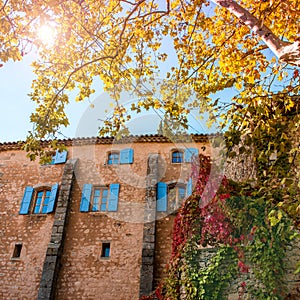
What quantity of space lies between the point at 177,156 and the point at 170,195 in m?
2.08

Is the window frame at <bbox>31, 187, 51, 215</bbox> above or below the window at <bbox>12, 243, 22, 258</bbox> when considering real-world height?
above

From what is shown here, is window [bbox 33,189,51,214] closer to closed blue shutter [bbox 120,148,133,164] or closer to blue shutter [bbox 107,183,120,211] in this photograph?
blue shutter [bbox 107,183,120,211]

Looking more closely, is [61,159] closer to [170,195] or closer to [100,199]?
[100,199]

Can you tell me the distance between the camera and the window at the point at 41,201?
1521 cm

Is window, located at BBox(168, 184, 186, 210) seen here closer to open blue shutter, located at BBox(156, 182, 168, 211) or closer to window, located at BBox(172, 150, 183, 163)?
open blue shutter, located at BBox(156, 182, 168, 211)

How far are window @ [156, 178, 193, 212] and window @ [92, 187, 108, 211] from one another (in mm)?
2565

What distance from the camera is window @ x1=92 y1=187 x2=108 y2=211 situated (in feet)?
48.5

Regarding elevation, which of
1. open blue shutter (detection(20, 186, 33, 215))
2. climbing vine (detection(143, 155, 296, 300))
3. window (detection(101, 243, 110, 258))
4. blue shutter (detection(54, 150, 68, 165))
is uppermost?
blue shutter (detection(54, 150, 68, 165))

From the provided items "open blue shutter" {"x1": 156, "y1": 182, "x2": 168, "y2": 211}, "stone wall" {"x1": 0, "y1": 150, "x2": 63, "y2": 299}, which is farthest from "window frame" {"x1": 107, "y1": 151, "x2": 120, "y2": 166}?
"open blue shutter" {"x1": 156, "y1": 182, "x2": 168, "y2": 211}

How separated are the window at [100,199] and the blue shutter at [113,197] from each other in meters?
0.33

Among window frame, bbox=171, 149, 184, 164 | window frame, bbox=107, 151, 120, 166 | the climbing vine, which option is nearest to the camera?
the climbing vine

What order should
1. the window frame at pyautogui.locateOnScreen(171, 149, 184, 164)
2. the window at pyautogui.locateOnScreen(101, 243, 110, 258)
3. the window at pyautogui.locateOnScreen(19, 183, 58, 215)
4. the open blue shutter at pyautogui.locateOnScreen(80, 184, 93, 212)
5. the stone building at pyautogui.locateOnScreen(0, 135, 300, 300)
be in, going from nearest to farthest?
1. the stone building at pyautogui.locateOnScreen(0, 135, 300, 300)
2. the window at pyautogui.locateOnScreen(101, 243, 110, 258)
3. the open blue shutter at pyautogui.locateOnScreen(80, 184, 93, 212)
4. the window at pyautogui.locateOnScreen(19, 183, 58, 215)
5. the window frame at pyautogui.locateOnScreen(171, 149, 184, 164)

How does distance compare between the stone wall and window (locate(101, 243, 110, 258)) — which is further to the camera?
window (locate(101, 243, 110, 258))

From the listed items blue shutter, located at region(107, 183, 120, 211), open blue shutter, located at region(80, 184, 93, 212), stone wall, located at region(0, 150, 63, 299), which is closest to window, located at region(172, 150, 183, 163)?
blue shutter, located at region(107, 183, 120, 211)
